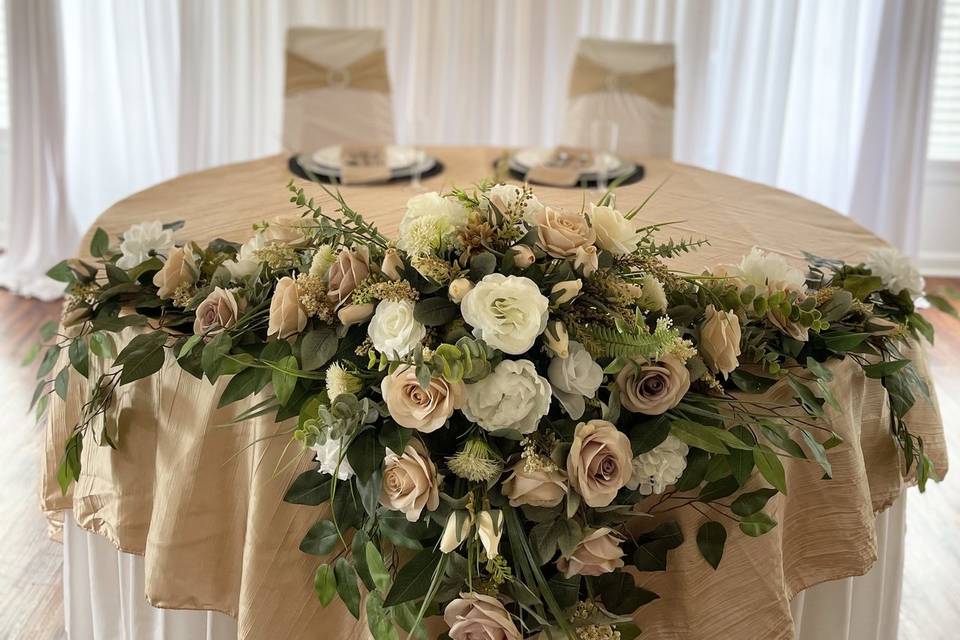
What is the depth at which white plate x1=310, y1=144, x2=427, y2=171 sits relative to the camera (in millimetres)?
2504

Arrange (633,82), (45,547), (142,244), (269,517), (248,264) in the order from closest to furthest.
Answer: (269,517)
(248,264)
(142,244)
(45,547)
(633,82)

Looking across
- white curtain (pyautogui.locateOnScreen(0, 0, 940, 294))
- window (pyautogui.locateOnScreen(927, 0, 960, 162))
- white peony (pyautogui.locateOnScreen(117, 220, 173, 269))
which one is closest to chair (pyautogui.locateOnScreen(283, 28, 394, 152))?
white curtain (pyautogui.locateOnScreen(0, 0, 940, 294))

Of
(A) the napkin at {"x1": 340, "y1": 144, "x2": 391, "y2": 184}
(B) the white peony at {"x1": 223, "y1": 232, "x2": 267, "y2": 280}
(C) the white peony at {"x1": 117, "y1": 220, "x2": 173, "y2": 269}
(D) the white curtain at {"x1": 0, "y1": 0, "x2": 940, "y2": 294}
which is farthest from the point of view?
(D) the white curtain at {"x1": 0, "y1": 0, "x2": 940, "y2": 294}

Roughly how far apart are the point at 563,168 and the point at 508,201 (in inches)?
50.0

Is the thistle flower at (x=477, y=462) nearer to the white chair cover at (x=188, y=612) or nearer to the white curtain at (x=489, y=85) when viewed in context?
the white chair cover at (x=188, y=612)

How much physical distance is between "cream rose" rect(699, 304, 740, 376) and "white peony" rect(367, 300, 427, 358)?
1.21 ft

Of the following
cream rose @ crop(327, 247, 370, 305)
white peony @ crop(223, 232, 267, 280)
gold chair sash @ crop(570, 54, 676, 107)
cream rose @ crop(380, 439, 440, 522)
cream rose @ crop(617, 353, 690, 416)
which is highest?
gold chair sash @ crop(570, 54, 676, 107)

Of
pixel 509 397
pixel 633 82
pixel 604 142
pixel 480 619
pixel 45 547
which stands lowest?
pixel 45 547

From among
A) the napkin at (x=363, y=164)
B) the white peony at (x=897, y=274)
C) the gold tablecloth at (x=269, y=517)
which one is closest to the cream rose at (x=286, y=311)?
the gold tablecloth at (x=269, y=517)

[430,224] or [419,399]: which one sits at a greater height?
[430,224]

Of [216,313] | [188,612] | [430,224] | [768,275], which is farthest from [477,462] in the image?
[188,612]

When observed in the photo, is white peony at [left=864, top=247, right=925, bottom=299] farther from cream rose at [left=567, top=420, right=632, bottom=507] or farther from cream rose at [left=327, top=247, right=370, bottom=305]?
cream rose at [left=327, top=247, right=370, bottom=305]

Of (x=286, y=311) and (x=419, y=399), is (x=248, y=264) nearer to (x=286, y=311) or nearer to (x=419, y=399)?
(x=286, y=311)

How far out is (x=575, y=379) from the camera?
120 cm
